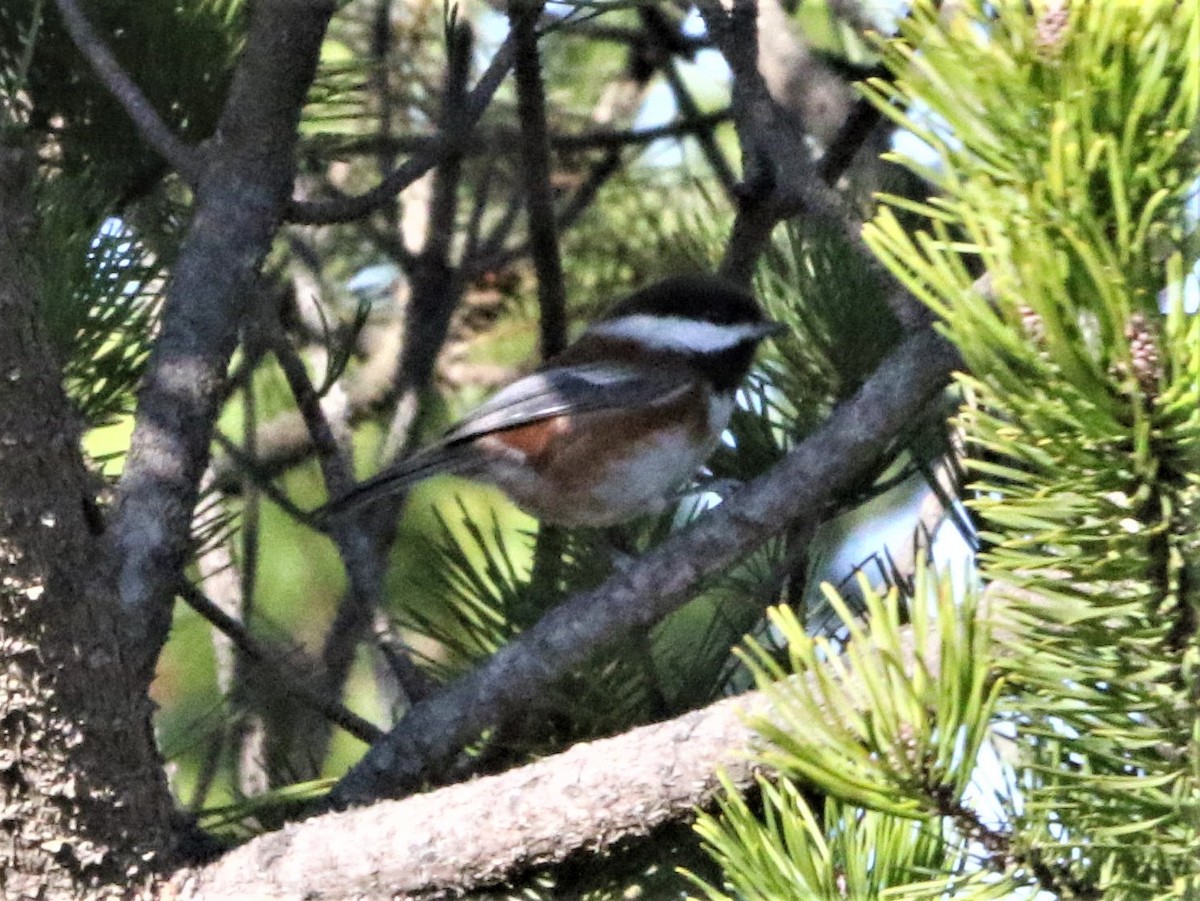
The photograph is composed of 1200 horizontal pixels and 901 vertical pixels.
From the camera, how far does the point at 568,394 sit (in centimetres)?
294

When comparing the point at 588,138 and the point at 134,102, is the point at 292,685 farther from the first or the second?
the point at 588,138

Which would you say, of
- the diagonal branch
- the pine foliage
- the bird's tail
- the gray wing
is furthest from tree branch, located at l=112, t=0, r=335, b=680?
the gray wing

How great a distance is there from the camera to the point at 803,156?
1.67 metres

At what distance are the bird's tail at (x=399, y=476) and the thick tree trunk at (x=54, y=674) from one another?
76cm

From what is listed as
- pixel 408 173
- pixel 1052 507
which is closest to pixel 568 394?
pixel 408 173

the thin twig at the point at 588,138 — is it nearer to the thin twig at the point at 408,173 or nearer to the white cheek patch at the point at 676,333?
the white cheek patch at the point at 676,333

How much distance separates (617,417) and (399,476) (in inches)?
22.0

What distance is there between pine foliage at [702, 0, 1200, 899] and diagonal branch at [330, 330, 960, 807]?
0.54 m

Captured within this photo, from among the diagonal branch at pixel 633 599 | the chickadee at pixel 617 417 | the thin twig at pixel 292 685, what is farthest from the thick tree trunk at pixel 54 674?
the chickadee at pixel 617 417

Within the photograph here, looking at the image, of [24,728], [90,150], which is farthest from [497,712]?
[90,150]

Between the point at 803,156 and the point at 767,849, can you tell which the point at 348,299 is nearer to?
the point at 803,156

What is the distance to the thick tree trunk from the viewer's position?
1.30 m

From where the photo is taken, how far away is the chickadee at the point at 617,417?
2.76m

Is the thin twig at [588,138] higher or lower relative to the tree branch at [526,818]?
higher
